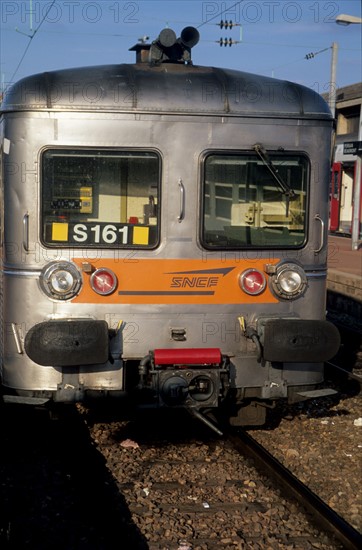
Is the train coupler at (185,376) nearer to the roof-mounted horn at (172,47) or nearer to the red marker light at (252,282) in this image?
the red marker light at (252,282)

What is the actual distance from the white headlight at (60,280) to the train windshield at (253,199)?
1.05m

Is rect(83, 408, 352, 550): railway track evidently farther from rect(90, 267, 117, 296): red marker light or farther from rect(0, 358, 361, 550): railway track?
rect(90, 267, 117, 296): red marker light

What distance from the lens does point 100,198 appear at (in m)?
6.17

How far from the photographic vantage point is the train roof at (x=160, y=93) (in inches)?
240

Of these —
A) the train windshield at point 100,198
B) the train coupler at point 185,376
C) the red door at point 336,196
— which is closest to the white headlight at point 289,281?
the train coupler at point 185,376

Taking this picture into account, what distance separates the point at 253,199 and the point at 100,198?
47.5 inches

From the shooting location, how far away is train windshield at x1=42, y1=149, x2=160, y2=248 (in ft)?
A: 20.1

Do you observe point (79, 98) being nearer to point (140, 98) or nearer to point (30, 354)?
point (140, 98)

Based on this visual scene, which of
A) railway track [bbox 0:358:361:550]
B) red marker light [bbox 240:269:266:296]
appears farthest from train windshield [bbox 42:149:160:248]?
railway track [bbox 0:358:361:550]

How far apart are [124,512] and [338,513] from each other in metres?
1.47

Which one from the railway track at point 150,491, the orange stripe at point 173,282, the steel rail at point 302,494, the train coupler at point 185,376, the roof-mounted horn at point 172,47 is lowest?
the railway track at point 150,491

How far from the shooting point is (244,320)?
251 inches

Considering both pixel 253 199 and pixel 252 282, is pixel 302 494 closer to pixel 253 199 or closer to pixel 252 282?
pixel 252 282

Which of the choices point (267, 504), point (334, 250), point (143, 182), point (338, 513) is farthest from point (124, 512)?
point (334, 250)
